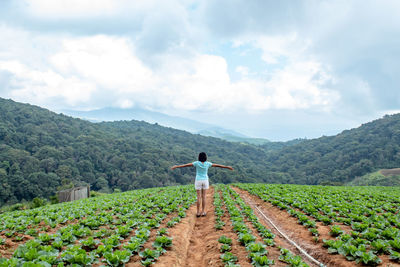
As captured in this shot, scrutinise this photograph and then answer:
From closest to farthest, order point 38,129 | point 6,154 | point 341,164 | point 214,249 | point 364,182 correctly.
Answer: point 214,249, point 6,154, point 364,182, point 38,129, point 341,164

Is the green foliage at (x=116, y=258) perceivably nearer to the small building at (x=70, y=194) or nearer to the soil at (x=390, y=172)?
the small building at (x=70, y=194)

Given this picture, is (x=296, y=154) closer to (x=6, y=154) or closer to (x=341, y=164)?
(x=341, y=164)

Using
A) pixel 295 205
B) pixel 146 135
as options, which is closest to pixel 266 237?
pixel 295 205

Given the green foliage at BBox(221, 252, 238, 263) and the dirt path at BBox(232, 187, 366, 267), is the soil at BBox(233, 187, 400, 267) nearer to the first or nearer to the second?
the dirt path at BBox(232, 187, 366, 267)

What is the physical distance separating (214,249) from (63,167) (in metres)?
75.8

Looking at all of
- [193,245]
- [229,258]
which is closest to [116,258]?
[229,258]

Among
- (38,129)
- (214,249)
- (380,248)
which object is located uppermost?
(38,129)

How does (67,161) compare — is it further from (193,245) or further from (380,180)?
(380,180)

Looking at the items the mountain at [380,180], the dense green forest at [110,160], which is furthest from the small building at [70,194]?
the mountain at [380,180]

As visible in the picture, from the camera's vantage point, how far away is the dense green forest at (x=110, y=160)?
65175 mm

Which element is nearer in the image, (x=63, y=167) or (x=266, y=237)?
(x=266, y=237)

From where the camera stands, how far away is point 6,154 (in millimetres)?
67125

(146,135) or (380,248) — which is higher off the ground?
(146,135)

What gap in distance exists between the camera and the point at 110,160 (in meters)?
89.4
